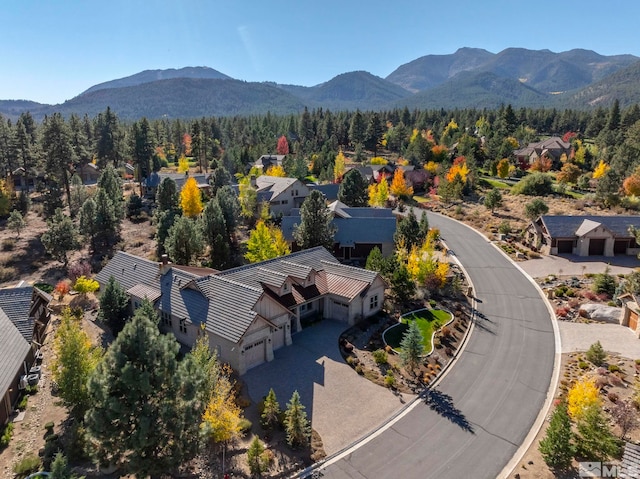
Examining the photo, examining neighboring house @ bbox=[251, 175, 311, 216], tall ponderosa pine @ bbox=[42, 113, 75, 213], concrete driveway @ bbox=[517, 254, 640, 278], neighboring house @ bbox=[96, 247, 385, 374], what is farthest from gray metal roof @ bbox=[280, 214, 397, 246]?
tall ponderosa pine @ bbox=[42, 113, 75, 213]

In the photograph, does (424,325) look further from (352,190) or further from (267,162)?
(267,162)

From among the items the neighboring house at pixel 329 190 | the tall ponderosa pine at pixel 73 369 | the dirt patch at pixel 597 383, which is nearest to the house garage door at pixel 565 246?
the dirt patch at pixel 597 383

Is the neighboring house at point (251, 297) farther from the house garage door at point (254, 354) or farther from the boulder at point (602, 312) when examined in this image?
the boulder at point (602, 312)

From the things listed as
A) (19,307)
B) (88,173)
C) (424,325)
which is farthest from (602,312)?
(88,173)

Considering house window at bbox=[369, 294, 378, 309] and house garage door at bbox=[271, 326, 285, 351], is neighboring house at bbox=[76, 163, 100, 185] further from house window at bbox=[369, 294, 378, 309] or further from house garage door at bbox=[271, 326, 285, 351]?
house window at bbox=[369, 294, 378, 309]

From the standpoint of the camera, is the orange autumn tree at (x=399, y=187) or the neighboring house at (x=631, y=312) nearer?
the neighboring house at (x=631, y=312)

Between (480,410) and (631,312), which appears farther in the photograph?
(631,312)

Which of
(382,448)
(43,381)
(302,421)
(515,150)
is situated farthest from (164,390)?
(515,150)
